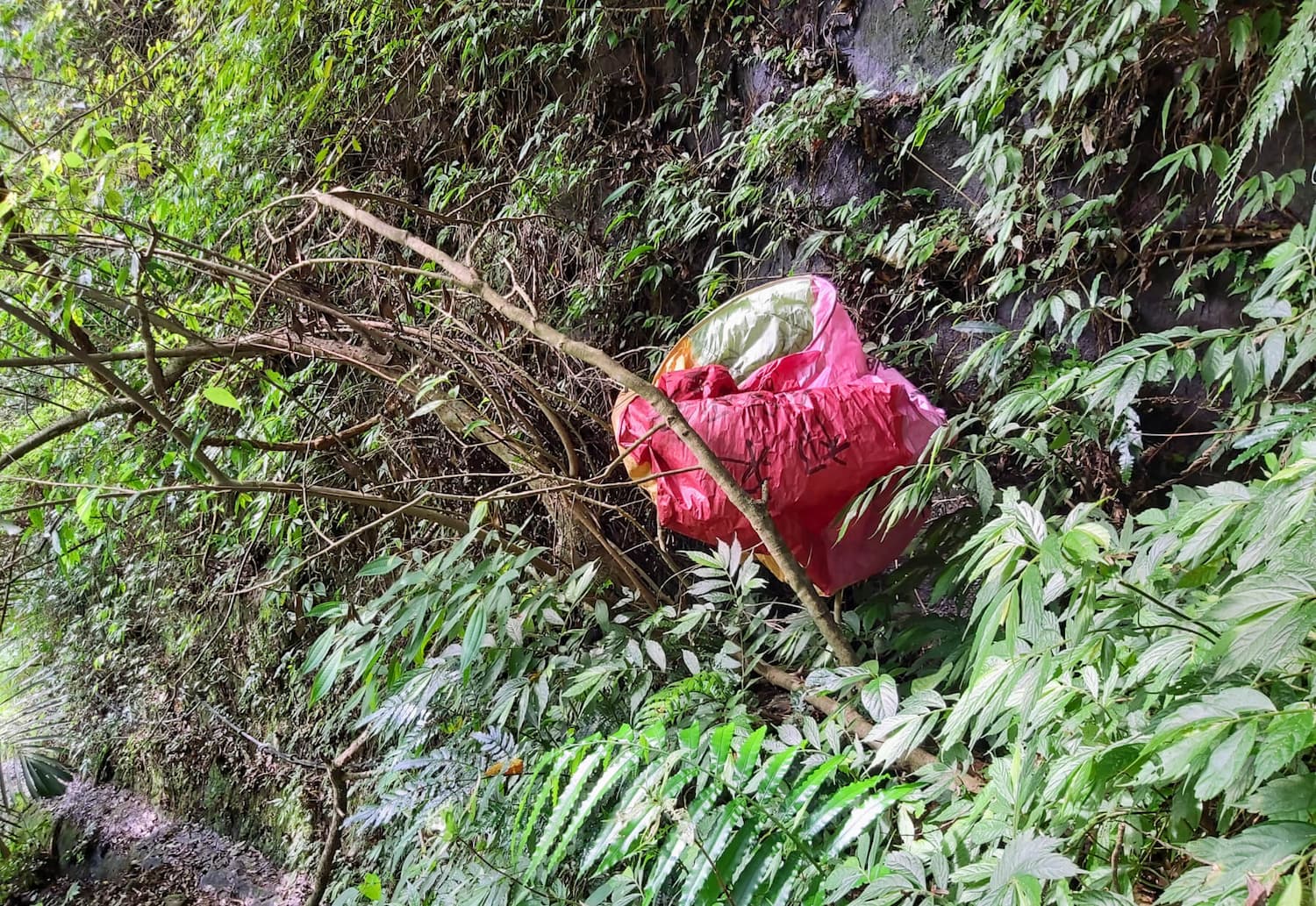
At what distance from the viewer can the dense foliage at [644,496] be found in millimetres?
711

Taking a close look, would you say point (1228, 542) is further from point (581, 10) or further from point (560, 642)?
point (581, 10)

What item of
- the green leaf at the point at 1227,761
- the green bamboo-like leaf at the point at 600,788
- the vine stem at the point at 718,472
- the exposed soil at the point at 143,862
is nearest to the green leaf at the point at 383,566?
the vine stem at the point at 718,472

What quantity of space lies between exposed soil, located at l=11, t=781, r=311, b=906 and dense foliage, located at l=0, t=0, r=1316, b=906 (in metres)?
0.25

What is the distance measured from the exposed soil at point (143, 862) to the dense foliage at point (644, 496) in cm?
25

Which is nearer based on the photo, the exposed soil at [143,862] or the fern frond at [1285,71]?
the fern frond at [1285,71]

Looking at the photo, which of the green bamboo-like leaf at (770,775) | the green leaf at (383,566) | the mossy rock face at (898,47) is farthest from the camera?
the mossy rock face at (898,47)

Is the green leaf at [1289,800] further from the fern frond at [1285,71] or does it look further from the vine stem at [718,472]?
the fern frond at [1285,71]

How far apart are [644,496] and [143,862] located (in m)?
3.95

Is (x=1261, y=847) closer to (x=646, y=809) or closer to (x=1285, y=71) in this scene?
(x=646, y=809)

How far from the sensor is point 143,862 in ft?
12.8

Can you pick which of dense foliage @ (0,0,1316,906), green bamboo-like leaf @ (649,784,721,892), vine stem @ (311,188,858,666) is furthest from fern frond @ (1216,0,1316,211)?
green bamboo-like leaf @ (649,784,721,892)

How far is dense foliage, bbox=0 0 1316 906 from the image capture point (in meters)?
0.71

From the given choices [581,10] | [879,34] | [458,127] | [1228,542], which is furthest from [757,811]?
[458,127]

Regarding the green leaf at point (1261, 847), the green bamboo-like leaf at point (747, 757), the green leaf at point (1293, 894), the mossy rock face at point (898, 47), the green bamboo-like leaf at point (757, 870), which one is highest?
the mossy rock face at point (898, 47)
